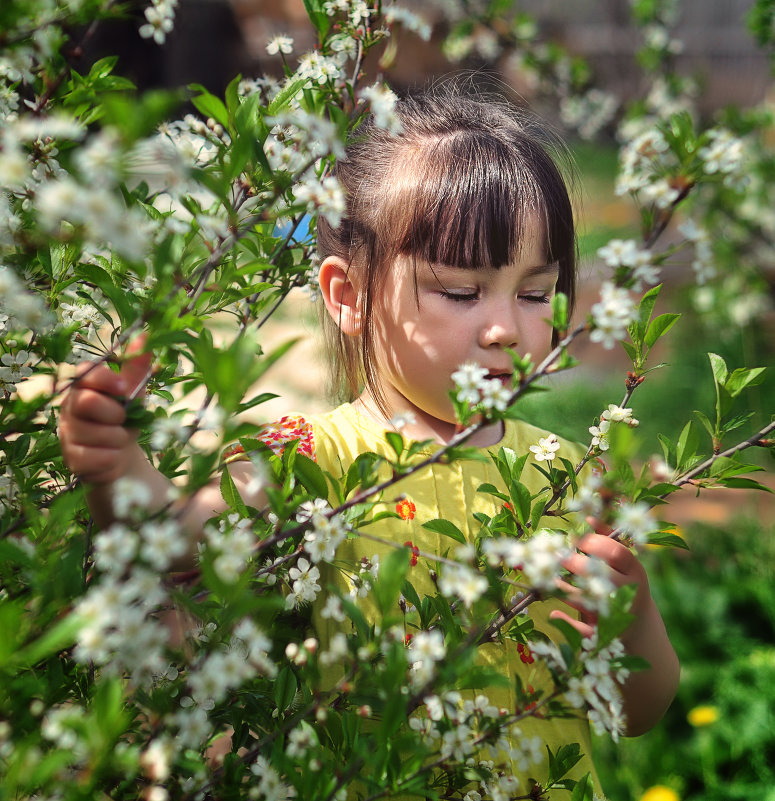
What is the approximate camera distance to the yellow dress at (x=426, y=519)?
139 centimetres

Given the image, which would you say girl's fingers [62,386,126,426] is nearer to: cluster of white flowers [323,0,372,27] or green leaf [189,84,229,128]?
green leaf [189,84,229,128]

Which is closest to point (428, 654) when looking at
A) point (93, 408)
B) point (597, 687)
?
point (597, 687)

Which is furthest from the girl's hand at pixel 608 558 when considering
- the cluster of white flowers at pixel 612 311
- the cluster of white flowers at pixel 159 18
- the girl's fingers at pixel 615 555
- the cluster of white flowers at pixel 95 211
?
the cluster of white flowers at pixel 159 18

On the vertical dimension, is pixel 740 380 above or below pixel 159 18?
below

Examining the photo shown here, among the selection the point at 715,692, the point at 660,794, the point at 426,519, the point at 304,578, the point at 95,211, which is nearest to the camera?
the point at 95,211

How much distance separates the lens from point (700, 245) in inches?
39.0

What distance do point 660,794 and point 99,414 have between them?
2.04 meters

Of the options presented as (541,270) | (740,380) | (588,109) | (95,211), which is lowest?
(95,211)

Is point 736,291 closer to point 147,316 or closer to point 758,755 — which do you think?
point 758,755

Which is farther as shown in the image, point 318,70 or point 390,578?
point 318,70

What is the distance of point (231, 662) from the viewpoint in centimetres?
75

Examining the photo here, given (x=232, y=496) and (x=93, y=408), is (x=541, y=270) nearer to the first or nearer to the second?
(x=232, y=496)

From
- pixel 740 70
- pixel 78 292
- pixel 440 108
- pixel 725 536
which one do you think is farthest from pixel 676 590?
pixel 740 70

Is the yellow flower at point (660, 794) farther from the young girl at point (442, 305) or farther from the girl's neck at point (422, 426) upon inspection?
the girl's neck at point (422, 426)
